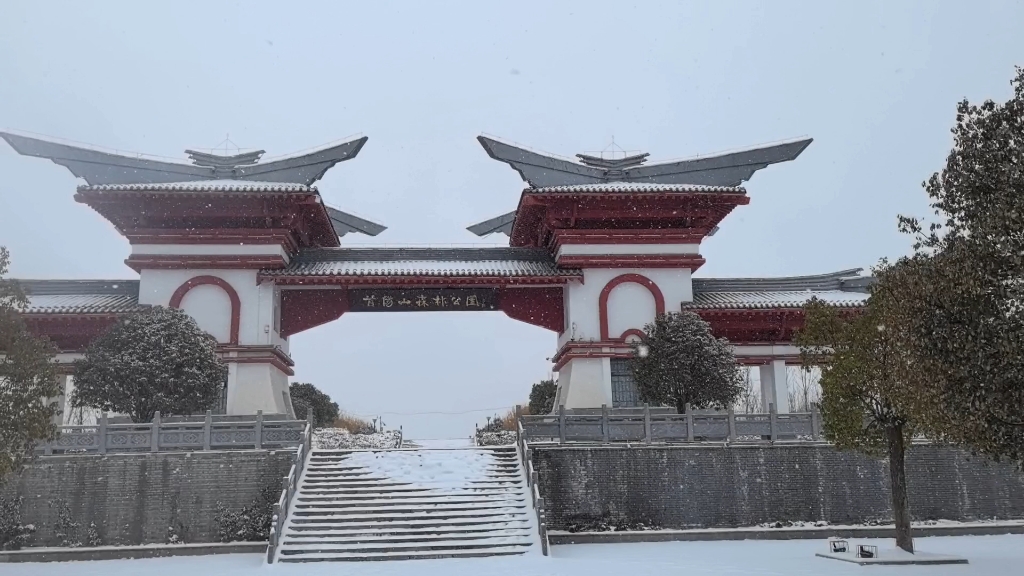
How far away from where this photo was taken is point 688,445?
18109 mm

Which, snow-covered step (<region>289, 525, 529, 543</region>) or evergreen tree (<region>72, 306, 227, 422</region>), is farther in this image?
evergreen tree (<region>72, 306, 227, 422</region>)

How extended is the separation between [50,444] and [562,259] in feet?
42.1

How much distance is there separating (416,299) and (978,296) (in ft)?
51.4

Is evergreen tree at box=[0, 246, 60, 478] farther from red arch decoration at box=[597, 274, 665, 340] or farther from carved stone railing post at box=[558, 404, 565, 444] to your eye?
red arch decoration at box=[597, 274, 665, 340]

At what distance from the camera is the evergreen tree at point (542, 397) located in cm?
2678

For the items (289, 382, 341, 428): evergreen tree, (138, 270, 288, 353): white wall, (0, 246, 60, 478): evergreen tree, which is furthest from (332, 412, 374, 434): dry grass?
(0, 246, 60, 478): evergreen tree

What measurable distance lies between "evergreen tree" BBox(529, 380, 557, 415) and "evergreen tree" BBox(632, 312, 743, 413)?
6799mm

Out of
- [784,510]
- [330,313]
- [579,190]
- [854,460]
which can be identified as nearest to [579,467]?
[784,510]

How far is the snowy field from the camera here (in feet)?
41.9

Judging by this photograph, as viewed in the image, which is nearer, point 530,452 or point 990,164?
point 990,164

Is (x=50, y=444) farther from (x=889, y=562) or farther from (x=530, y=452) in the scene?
(x=889, y=562)

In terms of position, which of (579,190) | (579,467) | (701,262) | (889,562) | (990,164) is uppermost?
(579,190)

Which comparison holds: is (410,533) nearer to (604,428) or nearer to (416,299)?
(604,428)

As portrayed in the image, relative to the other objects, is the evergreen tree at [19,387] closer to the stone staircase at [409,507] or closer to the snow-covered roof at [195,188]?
the stone staircase at [409,507]
